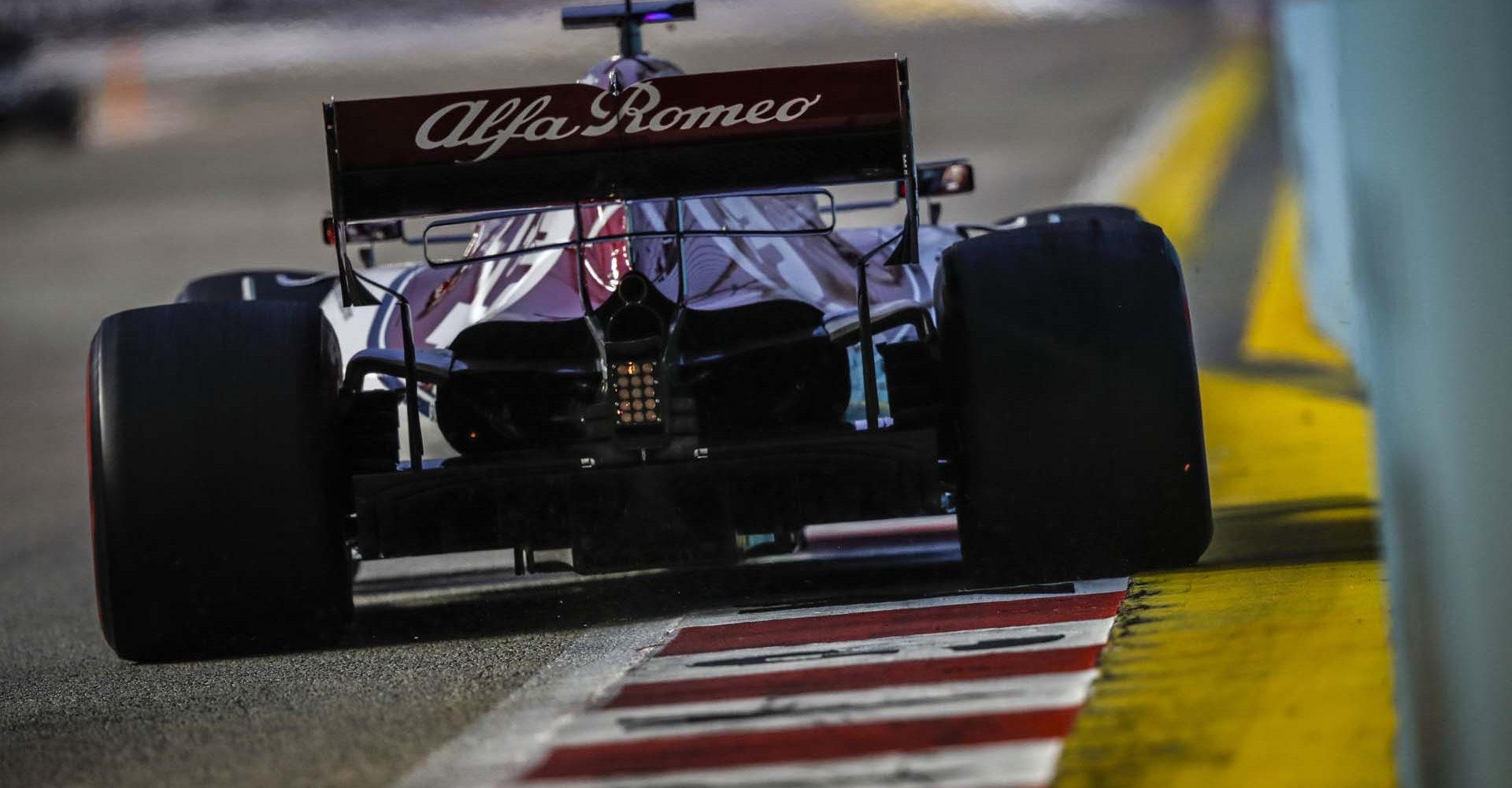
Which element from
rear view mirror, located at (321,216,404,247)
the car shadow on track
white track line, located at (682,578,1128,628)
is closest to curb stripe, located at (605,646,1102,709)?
white track line, located at (682,578,1128,628)

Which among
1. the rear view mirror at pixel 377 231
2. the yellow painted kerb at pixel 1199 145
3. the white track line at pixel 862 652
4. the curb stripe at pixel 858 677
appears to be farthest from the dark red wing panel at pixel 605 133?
the yellow painted kerb at pixel 1199 145

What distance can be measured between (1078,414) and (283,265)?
1993cm

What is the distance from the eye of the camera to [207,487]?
6.07 m

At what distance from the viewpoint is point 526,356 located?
6.54 metres

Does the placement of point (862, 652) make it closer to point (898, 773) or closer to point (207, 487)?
point (898, 773)

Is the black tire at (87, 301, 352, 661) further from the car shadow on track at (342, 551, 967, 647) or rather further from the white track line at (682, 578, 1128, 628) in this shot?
the white track line at (682, 578, 1128, 628)

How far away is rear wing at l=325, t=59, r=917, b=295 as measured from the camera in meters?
6.12

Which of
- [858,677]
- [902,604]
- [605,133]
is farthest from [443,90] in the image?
[858,677]

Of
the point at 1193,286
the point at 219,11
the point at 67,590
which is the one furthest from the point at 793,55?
the point at 67,590

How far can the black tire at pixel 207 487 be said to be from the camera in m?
6.07

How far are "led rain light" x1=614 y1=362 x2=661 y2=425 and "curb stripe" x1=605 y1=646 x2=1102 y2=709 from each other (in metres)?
1.28

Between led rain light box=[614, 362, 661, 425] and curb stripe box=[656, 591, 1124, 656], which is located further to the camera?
led rain light box=[614, 362, 661, 425]

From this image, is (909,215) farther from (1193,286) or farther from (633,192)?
(1193,286)

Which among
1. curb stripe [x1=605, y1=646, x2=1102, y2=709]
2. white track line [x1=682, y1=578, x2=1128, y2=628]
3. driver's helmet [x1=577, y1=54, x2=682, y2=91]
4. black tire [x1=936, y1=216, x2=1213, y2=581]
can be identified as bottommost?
white track line [x1=682, y1=578, x2=1128, y2=628]
